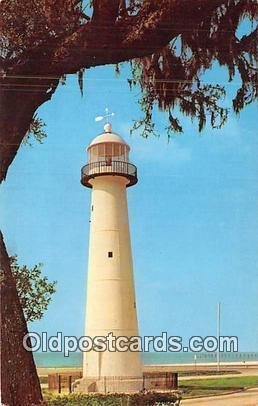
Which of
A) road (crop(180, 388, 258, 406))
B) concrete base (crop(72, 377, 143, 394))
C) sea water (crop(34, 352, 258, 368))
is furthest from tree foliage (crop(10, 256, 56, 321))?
road (crop(180, 388, 258, 406))

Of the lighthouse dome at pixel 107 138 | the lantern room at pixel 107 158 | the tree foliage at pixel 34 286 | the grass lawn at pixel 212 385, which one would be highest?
the lighthouse dome at pixel 107 138

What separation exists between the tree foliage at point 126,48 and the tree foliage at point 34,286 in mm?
331

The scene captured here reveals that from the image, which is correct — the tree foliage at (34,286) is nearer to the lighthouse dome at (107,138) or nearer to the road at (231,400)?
the lighthouse dome at (107,138)

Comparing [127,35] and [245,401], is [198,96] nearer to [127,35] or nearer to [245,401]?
[127,35]

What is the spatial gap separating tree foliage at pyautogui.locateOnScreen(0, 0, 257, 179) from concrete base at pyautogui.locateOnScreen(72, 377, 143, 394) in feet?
2.41

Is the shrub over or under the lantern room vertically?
under

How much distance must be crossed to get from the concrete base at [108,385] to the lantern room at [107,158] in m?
0.63

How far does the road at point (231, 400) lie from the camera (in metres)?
2.18

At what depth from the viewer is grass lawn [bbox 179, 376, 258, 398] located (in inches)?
86.1

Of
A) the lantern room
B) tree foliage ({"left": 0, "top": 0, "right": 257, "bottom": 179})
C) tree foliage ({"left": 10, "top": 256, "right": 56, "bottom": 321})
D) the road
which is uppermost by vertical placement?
tree foliage ({"left": 0, "top": 0, "right": 257, "bottom": 179})

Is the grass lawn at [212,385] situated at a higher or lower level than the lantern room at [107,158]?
lower

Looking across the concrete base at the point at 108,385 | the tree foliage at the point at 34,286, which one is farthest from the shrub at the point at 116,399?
the tree foliage at the point at 34,286

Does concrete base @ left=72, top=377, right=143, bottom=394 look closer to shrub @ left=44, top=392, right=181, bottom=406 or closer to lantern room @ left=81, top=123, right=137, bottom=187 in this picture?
shrub @ left=44, top=392, right=181, bottom=406

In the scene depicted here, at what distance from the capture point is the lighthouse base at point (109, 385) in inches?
85.1
